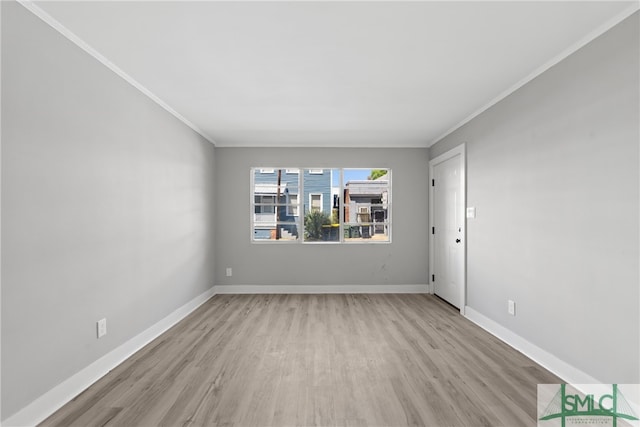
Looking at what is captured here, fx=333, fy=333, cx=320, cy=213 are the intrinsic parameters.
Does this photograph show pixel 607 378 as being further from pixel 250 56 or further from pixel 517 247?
pixel 250 56

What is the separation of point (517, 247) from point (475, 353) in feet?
3.49

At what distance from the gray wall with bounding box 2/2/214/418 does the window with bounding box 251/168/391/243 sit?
2128 mm

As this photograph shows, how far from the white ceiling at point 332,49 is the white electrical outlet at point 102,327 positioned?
207 centimetres

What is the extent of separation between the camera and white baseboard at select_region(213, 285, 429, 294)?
5.54 meters

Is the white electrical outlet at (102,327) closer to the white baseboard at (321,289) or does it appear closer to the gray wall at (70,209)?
the gray wall at (70,209)

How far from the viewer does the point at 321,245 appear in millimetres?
5613

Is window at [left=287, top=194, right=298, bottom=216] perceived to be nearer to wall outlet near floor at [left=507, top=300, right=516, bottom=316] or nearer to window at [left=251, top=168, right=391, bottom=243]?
window at [left=251, top=168, right=391, bottom=243]

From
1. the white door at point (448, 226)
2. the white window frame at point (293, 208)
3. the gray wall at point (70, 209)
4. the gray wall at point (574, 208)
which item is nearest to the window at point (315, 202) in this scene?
the white window frame at point (293, 208)

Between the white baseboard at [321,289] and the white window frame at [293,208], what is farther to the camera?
the white window frame at [293,208]

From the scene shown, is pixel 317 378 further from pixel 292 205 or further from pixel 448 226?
pixel 292 205

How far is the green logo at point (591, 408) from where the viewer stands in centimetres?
204

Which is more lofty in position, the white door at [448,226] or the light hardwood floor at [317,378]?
the white door at [448,226]

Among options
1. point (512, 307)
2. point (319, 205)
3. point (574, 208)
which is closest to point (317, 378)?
point (512, 307)

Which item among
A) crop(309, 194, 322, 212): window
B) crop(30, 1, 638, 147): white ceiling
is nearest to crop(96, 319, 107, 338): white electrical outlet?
crop(30, 1, 638, 147): white ceiling
